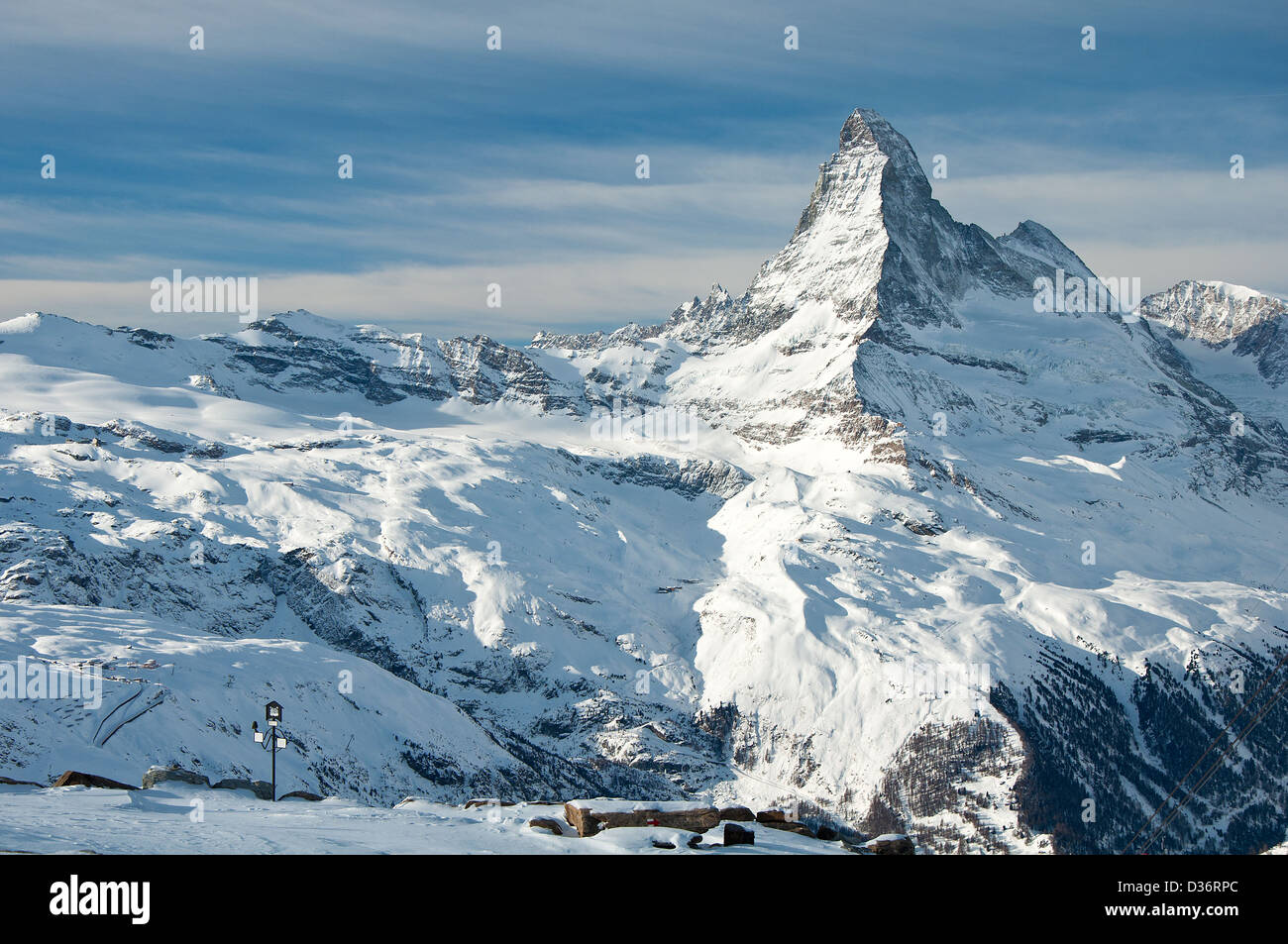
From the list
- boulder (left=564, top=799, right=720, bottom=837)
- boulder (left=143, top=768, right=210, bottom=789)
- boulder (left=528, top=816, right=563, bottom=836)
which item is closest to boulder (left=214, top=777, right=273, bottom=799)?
boulder (left=143, top=768, right=210, bottom=789)

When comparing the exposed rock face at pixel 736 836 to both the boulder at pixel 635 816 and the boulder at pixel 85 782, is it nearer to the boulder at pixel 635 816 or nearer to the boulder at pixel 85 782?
the boulder at pixel 635 816

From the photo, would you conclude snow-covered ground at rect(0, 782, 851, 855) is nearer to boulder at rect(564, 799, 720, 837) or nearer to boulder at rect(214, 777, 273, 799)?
boulder at rect(564, 799, 720, 837)

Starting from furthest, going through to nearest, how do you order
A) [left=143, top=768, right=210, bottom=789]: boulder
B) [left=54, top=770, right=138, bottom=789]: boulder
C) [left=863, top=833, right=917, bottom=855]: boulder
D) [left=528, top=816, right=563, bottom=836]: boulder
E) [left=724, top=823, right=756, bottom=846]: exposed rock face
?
[left=143, top=768, right=210, bottom=789]: boulder
[left=54, top=770, right=138, bottom=789]: boulder
[left=863, top=833, right=917, bottom=855]: boulder
[left=528, top=816, right=563, bottom=836]: boulder
[left=724, top=823, right=756, bottom=846]: exposed rock face

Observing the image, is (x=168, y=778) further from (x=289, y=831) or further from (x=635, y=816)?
(x=635, y=816)

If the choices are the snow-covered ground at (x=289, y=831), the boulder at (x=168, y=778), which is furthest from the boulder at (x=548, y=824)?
the boulder at (x=168, y=778)
